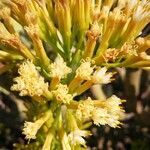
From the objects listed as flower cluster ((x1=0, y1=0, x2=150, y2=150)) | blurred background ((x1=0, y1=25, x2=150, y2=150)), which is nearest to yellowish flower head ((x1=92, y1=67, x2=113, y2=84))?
flower cluster ((x1=0, y1=0, x2=150, y2=150))

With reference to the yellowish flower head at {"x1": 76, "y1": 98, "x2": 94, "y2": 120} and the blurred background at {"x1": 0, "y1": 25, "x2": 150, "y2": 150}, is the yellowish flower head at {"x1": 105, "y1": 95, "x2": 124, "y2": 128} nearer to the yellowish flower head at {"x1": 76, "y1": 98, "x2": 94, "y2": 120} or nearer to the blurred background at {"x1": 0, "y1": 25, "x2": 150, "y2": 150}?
the yellowish flower head at {"x1": 76, "y1": 98, "x2": 94, "y2": 120}

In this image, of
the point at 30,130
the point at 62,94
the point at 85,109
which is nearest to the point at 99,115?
the point at 85,109

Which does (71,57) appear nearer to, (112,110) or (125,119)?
(112,110)

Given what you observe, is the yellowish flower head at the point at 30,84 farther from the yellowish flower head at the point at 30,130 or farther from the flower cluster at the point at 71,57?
the yellowish flower head at the point at 30,130

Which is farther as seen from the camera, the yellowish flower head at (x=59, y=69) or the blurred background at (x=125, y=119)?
the blurred background at (x=125, y=119)

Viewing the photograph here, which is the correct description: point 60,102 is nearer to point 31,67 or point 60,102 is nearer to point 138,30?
point 31,67

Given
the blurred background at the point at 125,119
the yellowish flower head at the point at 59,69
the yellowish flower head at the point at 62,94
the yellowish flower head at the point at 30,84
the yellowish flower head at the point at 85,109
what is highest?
the blurred background at the point at 125,119

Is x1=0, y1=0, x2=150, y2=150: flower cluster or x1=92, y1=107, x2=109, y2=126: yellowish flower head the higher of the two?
x1=0, y1=0, x2=150, y2=150: flower cluster

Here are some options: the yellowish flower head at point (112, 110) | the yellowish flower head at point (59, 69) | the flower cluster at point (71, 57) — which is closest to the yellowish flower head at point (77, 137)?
the flower cluster at point (71, 57)
